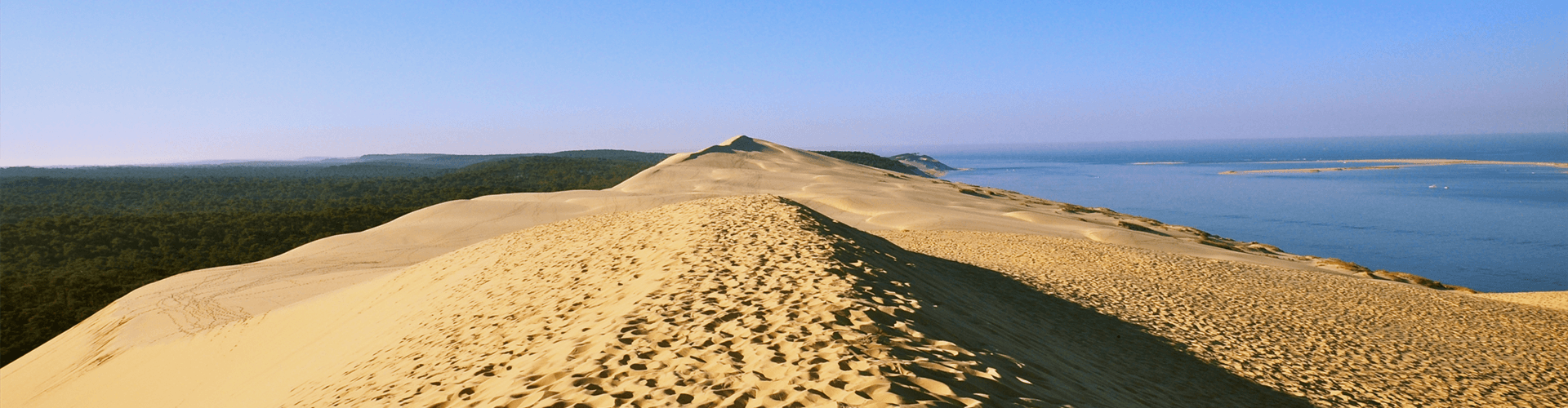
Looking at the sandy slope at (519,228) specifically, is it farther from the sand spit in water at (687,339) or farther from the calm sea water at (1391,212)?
the calm sea water at (1391,212)

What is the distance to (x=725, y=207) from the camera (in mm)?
12430

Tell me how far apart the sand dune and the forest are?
4.17 metres

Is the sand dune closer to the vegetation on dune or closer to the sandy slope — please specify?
the sandy slope

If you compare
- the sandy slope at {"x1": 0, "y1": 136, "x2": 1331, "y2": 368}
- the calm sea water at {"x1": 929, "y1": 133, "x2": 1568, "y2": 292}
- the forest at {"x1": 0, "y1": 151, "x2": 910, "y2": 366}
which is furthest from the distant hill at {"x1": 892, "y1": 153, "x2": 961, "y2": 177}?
the sandy slope at {"x1": 0, "y1": 136, "x2": 1331, "y2": 368}

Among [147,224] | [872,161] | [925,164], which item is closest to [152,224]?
[147,224]

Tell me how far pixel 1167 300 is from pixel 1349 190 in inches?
2622

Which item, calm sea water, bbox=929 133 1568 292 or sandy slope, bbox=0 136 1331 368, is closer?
sandy slope, bbox=0 136 1331 368

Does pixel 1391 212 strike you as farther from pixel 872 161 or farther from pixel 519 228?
pixel 519 228

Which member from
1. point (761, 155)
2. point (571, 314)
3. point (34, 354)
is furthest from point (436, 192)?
point (571, 314)

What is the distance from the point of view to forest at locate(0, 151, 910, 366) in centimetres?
1858

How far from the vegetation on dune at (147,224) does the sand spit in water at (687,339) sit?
417 inches

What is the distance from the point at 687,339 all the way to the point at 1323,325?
36.6ft

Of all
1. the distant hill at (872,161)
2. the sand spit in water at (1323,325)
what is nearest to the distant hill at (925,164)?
the distant hill at (872,161)

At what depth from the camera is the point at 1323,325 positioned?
36.1 feet
